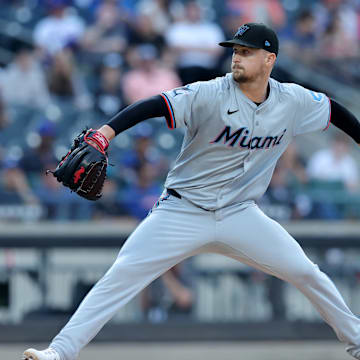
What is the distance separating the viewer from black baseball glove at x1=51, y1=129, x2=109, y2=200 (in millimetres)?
3838

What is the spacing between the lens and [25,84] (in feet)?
29.7

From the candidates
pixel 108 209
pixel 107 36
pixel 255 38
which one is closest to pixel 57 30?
pixel 107 36

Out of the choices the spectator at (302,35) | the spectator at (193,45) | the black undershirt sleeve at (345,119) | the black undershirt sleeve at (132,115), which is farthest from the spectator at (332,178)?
the black undershirt sleeve at (132,115)

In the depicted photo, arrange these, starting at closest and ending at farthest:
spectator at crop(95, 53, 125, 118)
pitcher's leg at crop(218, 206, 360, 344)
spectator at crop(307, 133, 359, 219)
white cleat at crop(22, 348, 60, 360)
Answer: white cleat at crop(22, 348, 60, 360) → pitcher's leg at crop(218, 206, 360, 344) → spectator at crop(307, 133, 359, 219) → spectator at crop(95, 53, 125, 118)

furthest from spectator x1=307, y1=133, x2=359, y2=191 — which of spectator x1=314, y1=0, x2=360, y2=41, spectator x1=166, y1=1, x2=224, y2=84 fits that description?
spectator x1=314, y1=0, x2=360, y2=41

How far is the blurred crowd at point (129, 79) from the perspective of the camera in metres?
7.49

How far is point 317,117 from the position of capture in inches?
180

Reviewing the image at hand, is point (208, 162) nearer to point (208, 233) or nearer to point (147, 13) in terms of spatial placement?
point (208, 233)

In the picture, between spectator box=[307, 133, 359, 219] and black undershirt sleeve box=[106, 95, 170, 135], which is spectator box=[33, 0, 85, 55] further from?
black undershirt sleeve box=[106, 95, 170, 135]

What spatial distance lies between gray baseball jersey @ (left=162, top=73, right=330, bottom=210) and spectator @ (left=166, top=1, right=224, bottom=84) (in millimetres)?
4806

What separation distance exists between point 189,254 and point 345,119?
121cm

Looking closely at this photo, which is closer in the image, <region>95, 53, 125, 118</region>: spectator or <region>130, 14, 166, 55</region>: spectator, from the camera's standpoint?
<region>95, 53, 125, 118</region>: spectator

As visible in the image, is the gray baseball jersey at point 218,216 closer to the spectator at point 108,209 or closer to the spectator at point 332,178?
the spectator at point 108,209

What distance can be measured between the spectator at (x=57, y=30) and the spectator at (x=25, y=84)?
0.32m
